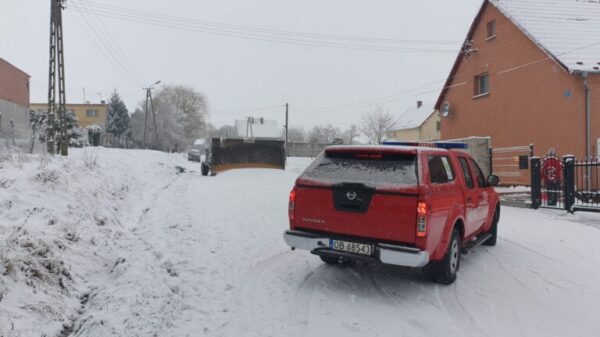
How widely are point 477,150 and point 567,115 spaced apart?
4831 millimetres

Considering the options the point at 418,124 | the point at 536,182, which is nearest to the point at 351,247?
the point at 536,182

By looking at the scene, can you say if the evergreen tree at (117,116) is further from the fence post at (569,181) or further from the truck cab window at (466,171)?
the truck cab window at (466,171)

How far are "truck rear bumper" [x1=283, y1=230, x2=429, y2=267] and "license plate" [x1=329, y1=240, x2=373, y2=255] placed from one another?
44 mm

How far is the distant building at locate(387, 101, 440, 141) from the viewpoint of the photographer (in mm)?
51125

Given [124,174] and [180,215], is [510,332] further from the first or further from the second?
[124,174]

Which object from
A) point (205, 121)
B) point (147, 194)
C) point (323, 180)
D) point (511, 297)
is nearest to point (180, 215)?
point (147, 194)

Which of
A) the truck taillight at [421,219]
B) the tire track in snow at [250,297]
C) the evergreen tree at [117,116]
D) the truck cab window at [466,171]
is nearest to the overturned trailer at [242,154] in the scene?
the tire track in snow at [250,297]

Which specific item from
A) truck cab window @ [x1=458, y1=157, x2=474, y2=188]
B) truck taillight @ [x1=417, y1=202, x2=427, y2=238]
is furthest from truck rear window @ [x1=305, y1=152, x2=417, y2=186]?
truck cab window @ [x1=458, y1=157, x2=474, y2=188]

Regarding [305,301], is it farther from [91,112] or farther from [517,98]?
[91,112]

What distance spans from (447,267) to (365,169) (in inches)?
63.2

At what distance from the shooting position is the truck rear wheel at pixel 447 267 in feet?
17.9

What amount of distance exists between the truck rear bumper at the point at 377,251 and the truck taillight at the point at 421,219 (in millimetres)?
187

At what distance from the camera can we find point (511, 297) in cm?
527

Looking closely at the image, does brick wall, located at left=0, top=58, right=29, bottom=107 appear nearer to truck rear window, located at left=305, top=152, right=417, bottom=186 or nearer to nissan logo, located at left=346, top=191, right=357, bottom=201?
truck rear window, located at left=305, top=152, right=417, bottom=186
